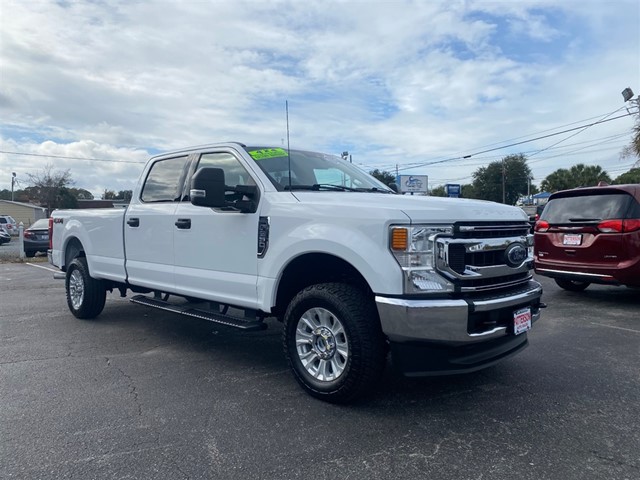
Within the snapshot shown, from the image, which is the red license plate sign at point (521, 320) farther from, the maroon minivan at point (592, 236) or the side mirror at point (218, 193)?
the maroon minivan at point (592, 236)

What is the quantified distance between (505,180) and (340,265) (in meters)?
67.7

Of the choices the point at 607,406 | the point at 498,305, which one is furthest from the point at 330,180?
the point at 607,406

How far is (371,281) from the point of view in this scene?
3.39m

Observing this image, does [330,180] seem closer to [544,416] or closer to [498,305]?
[498,305]

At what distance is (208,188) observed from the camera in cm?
405

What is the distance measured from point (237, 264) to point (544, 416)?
2.69 metres

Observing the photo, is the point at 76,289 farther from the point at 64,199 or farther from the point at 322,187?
the point at 64,199

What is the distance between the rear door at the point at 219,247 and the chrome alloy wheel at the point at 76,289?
2.44m

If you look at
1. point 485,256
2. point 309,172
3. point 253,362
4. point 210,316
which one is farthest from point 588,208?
point 210,316

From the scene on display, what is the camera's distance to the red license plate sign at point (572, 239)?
737 cm

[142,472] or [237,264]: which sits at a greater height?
[237,264]

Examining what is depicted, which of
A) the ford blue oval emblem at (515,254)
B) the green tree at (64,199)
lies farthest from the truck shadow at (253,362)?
the green tree at (64,199)

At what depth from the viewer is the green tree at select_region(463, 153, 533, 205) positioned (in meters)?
65.6

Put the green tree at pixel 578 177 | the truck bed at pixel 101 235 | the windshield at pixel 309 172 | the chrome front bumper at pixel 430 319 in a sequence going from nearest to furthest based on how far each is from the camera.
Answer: the chrome front bumper at pixel 430 319 < the windshield at pixel 309 172 < the truck bed at pixel 101 235 < the green tree at pixel 578 177
